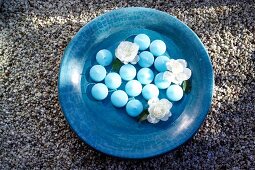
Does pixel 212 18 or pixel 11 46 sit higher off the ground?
pixel 212 18

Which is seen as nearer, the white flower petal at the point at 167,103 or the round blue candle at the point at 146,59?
the white flower petal at the point at 167,103

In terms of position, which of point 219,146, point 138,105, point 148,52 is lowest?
point 219,146

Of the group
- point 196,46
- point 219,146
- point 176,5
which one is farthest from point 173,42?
point 219,146

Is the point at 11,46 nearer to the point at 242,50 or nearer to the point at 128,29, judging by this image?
the point at 128,29

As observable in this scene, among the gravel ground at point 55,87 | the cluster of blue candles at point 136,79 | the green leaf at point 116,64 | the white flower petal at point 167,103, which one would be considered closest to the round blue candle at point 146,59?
the cluster of blue candles at point 136,79

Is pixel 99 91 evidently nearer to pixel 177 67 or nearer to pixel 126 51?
pixel 126 51

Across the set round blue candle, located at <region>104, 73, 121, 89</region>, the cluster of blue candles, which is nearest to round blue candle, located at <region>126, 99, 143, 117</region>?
the cluster of blue candles

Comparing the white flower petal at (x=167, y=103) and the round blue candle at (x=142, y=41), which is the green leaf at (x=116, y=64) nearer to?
the round blue candle at (x=142, y=41)
